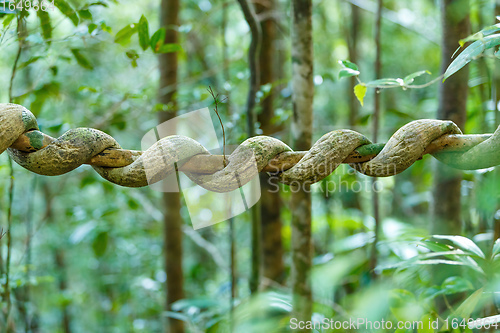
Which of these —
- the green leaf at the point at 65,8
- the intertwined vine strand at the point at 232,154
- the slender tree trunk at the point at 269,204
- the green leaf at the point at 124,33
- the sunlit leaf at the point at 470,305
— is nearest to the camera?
the intertwined vine strand at the point at 232,154

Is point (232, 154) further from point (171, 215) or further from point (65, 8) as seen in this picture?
point (171, 215)

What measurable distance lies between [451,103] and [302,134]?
16.5 inches

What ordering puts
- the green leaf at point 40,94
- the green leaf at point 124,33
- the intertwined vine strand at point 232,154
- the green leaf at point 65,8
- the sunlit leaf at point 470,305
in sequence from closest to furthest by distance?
the intertwined vine strand at point 232,154
the sunlit leaf at point 470,305
the green leaf at point 65,8
the green leaf at point 124,33
the green leaf at point 40,94

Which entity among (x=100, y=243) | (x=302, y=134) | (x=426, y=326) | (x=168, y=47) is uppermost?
(x=168, y=47)

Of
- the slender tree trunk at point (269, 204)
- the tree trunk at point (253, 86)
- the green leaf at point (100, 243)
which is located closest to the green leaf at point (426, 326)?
the tree trunk at point (253, 86)

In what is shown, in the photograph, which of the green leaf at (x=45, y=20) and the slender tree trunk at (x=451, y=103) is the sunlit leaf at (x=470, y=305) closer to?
the slender tree trunk at (x=451, y=103)

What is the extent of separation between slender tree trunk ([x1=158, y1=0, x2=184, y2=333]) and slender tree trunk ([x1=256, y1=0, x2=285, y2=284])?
0.34m

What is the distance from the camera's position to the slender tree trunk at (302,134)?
33.6 inches

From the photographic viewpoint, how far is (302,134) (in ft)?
2.86

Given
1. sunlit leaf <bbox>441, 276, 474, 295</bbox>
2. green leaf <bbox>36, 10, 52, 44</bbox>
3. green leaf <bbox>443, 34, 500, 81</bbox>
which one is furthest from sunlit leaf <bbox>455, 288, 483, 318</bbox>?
green leaf <bbox>36, 10, 52, 44</bbox>

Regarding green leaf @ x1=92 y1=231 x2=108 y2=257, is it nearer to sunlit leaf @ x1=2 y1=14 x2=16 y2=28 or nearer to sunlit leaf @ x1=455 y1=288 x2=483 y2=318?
sunlit leaf @ x1=2 y1=14 x2=16 y2=28

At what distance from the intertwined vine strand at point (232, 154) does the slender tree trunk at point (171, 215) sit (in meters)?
0.90

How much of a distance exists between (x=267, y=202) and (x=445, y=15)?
2.57 feet

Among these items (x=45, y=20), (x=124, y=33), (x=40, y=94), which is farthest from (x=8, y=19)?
(x=40, y=94)
